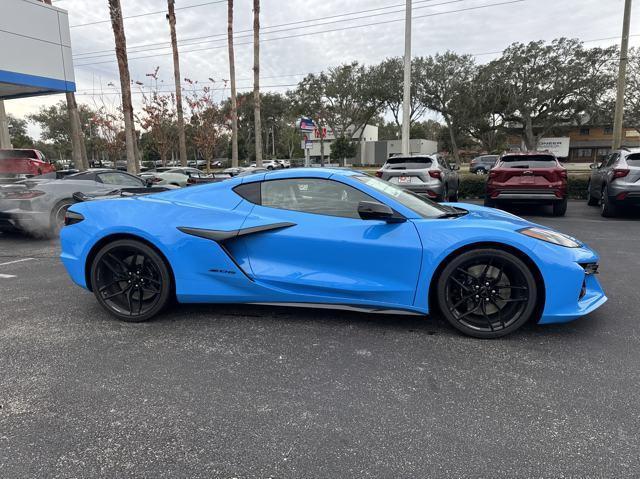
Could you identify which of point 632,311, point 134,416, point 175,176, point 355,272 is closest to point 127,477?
point 134,416

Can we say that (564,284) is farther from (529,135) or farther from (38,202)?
(529,135)

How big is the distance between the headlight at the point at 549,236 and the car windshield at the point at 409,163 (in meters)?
6.44

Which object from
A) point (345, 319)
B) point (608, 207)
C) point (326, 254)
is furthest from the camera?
point (608, 207)

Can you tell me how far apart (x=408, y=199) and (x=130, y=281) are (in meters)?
2.48

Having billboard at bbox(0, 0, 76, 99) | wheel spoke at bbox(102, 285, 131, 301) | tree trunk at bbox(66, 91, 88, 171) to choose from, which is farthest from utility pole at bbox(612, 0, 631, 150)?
tree trunk at bbox(66, 91, 88, 171)

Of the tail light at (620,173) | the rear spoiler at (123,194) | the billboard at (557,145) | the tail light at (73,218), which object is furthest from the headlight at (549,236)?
the billboard at (557,145)

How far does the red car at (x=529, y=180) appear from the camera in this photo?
8.91 m

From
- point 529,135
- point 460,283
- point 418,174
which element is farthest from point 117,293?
point 529,135

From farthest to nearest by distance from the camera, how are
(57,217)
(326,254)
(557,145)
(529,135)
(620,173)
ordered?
(557,145)
(529,135)
(620,173)
(57,217)
(326,254)

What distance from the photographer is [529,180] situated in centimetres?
901

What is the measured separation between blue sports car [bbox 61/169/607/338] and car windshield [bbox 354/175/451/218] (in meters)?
0.02

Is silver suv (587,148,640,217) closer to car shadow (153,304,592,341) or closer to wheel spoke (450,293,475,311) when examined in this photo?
car shadow (153,304,592,341)

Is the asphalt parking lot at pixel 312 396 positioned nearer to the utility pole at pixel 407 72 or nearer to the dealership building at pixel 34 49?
the utility pole at pixel 407 72

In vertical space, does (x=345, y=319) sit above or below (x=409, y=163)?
below
